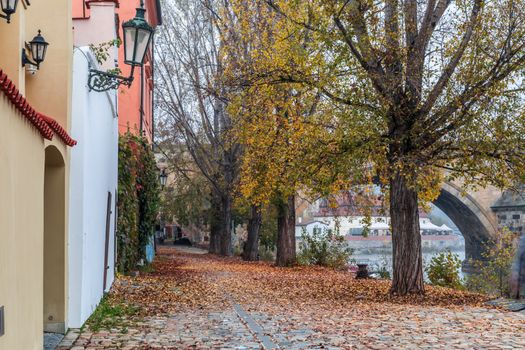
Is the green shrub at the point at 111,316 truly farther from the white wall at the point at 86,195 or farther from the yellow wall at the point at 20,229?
the yellow wall at the point at 20,229

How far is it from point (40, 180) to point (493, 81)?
7957 mm

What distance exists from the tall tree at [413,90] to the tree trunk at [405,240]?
2 cm

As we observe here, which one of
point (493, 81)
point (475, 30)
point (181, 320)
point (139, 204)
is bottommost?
point (181, 320)

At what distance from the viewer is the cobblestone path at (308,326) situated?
314 inches

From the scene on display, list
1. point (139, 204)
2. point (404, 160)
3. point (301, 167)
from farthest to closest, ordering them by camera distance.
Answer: point (139, 204), point (301, 167), point (404, 160)

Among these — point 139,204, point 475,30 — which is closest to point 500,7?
point 475,30

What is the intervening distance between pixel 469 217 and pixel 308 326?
119ft

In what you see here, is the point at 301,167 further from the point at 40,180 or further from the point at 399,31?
the point at 40,180

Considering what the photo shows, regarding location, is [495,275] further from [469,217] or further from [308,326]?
[469,217]

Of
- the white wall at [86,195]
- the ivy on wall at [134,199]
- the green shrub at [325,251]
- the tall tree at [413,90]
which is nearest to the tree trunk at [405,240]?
the tall tree at [413,90]

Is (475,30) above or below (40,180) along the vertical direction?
above

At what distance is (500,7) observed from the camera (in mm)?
A: 12180

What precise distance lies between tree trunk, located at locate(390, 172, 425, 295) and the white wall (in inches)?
211

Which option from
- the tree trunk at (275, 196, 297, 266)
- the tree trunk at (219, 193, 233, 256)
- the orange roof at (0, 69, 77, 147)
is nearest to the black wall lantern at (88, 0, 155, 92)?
the orange roof at (0, 69, 77, 147)
